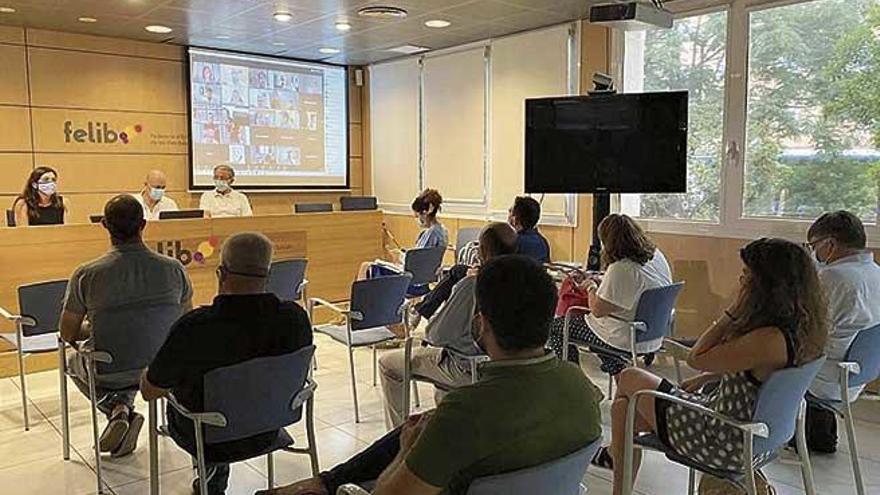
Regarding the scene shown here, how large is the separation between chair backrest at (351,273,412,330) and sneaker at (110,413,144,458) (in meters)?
1.23

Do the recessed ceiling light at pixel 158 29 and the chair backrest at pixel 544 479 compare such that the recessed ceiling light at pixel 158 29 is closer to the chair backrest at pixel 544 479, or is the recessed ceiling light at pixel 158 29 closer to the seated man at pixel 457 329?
the seated man at pixel 457 329

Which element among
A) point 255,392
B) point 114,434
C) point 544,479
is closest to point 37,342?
A: point 114,434

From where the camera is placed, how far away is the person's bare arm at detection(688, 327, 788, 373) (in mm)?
2238

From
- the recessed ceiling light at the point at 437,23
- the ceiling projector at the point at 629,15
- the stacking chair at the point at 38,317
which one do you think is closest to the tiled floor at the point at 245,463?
the stacking chair at the point at 38,317

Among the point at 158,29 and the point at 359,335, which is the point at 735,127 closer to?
the point at 359,335

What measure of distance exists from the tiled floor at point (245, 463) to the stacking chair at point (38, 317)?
0.29m

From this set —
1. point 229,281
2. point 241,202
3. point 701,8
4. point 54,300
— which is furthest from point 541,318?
point 241,202

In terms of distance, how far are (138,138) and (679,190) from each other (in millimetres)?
5205

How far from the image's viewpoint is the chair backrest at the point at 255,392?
227 cm

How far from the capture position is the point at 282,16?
5680 millimetres

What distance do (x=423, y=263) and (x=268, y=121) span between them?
343 centimetres

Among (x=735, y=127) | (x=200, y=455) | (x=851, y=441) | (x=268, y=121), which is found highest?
(x=268, y=121)

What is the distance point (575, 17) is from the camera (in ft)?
18.9

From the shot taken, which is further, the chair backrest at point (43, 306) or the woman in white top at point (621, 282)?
the chair backrest at point (43, 306)
